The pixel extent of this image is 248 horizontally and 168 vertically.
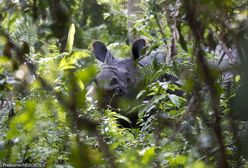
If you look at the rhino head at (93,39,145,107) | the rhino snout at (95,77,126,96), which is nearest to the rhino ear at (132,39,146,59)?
the rhino head at (93,39,145,107)

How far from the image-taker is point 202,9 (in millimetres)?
1529

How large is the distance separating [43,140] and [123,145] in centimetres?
55

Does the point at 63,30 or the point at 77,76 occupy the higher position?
the point at 63,30

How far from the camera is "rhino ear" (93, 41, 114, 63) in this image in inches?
283

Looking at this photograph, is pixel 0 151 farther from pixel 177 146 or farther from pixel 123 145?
pixel 123 145

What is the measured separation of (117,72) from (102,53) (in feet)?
1.99

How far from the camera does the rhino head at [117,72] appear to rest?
651 centimetres

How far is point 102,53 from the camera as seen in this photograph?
7.40 meters

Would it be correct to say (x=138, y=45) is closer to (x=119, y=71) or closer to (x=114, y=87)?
(x=119, y=71)

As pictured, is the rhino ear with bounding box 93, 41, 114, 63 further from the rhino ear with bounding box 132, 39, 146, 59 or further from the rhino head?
the rhino ear with bounding box 132, 39, 146, 59

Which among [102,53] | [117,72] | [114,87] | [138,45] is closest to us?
[114,87]

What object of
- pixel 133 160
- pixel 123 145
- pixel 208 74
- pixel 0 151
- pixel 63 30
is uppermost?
pixel 63 30

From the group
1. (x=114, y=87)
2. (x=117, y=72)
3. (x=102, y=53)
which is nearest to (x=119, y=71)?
(x=117, y=72)

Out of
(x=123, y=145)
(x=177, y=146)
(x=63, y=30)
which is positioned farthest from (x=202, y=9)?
(x=123, y=145)
